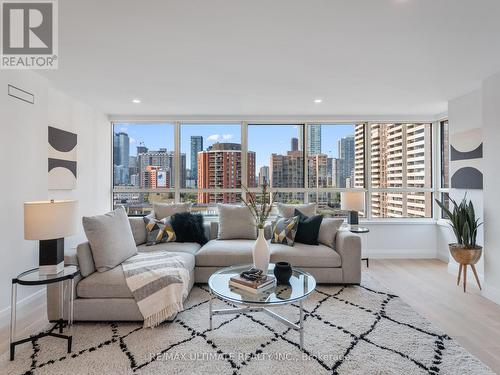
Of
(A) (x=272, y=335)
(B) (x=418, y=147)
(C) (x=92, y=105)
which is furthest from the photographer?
(B) (x=418, y=147)

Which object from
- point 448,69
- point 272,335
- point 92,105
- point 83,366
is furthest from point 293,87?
point 83,366

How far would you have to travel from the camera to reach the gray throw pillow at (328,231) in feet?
11.8

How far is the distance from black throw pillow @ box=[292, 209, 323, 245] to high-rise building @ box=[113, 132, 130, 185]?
3.21m

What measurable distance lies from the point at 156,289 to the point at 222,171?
277cm

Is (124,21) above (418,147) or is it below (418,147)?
above

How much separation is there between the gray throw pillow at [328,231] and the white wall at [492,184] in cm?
163

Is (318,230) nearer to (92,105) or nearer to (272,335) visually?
(272,335)

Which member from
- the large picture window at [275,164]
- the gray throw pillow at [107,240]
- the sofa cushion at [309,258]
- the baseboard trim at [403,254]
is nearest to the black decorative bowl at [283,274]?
the sofa cushion at [309,258]

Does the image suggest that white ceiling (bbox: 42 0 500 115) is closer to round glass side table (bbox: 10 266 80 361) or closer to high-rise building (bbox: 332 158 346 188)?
high-rise building (bbox: 332 158 346 188)

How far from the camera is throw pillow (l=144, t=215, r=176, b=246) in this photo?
3.66 metres

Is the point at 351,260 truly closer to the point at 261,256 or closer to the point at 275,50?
the point at 261,256

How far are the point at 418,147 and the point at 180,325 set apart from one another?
190 inches

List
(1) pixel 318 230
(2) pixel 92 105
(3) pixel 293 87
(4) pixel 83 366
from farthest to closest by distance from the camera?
(2) pixel 92 105 < (1) pixel 318 230 < (3) pixel 293 87 < (4) pixel 83 366

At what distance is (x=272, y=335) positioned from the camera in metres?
2.26
